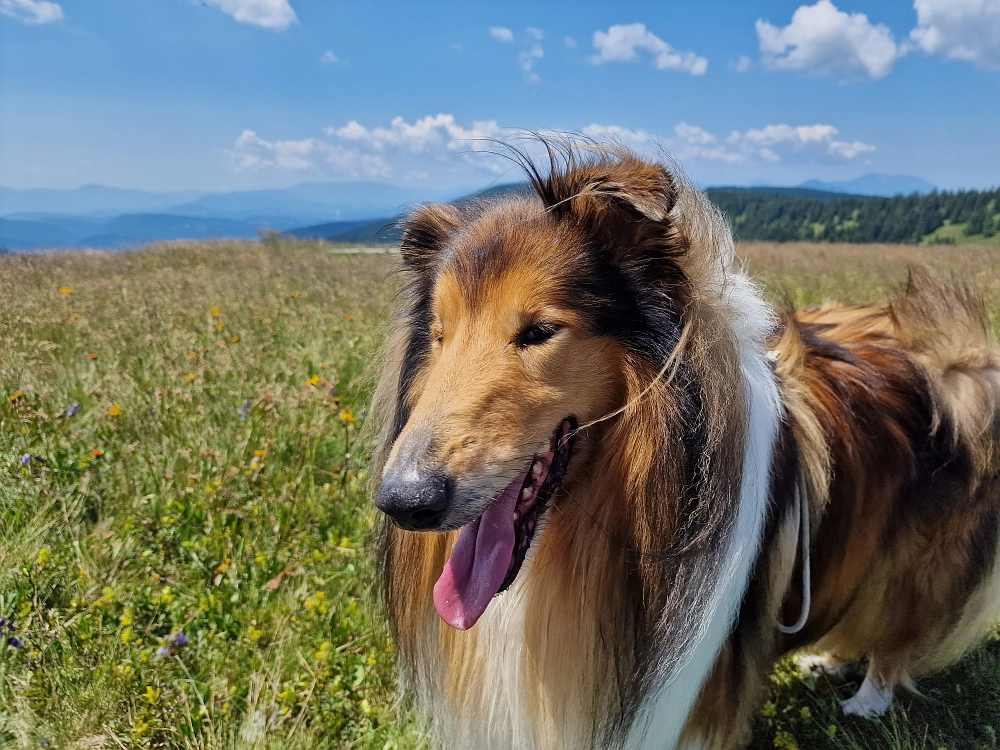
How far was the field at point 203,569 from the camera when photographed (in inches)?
101

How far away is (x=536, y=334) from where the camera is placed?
1.69 metres

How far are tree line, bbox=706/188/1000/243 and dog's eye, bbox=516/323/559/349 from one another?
64.7 meters

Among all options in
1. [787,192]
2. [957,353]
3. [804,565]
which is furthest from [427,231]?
[787,192]

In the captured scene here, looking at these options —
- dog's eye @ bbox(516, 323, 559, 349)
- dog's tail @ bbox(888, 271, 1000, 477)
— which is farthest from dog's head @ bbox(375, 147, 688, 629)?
dog's tail @ bbox(888, 271, 1000, 477)

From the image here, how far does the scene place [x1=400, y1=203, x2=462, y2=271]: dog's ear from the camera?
83.8 inches

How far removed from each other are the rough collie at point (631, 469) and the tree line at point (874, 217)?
2511 inches

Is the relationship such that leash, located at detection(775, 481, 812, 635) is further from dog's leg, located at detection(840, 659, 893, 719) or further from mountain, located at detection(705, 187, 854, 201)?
mountain, located at detection(705, 187, 854, 201)

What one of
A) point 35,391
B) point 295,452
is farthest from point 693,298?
point 35,391

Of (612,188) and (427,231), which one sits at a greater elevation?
(612,188)

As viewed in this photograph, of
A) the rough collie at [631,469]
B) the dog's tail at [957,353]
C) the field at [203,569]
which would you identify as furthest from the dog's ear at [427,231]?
the dog's tail at [957,353]

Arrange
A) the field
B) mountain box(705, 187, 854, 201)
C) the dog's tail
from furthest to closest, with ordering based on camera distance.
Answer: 1. mountain box(705, 187, 854, 201)
2. the field
3. the dog's tail

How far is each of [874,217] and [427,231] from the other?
8408 cm

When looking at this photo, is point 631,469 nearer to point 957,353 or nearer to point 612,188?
point 612,188

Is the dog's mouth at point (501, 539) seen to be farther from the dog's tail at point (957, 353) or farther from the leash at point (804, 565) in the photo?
the dog's tail at point (957, 353)
